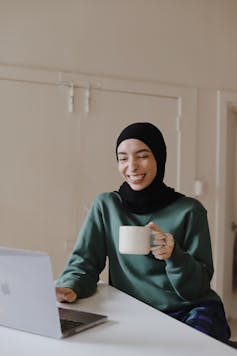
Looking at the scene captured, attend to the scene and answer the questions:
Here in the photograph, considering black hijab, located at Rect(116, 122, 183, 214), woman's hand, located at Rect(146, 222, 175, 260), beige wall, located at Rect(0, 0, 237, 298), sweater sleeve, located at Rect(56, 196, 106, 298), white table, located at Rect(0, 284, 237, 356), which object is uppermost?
beige wall, located at Rect(0, 0, 237, 298)

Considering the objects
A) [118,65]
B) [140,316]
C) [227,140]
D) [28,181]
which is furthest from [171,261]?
[227,140]

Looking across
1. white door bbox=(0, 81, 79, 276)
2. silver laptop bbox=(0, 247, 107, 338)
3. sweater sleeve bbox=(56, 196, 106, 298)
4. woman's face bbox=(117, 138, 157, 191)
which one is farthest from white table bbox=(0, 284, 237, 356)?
white door bbox=(0, 81, 79, 276)

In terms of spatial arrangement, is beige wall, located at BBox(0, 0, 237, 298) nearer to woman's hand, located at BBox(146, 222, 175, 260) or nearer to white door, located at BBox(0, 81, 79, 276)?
white door, located at BBox(0, 81, 79, 276)

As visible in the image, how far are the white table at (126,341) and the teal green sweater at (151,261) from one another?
0.22 metres

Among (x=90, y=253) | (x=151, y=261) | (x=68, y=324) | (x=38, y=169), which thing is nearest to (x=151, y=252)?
(x=151, y=261)

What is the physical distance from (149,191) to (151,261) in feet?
0.78

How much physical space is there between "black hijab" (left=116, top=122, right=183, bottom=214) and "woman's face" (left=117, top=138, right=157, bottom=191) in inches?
0.6

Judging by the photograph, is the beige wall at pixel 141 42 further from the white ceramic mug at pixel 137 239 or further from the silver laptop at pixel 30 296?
the silver laptop at pixel 30 296

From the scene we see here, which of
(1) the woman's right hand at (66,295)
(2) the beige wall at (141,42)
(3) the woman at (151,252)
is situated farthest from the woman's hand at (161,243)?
(2) the beige wall at (141,42)

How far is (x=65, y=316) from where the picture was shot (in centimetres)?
112

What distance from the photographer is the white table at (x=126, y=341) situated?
35.0 inches

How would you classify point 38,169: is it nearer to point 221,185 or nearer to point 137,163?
point 221,185

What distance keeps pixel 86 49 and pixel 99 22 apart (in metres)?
0.22

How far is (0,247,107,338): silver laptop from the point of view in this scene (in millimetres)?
936
